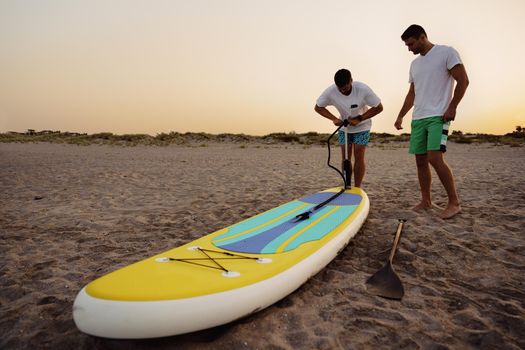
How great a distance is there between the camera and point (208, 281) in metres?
1.90

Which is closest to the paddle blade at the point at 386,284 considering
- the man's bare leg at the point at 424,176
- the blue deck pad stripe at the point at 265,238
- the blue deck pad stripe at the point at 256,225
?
the blue deck pad stripe at the point at 265,238

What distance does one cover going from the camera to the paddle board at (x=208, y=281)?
1645 millimetres

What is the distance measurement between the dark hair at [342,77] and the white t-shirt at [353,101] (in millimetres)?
283

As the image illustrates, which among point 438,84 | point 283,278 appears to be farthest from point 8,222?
point 438,84

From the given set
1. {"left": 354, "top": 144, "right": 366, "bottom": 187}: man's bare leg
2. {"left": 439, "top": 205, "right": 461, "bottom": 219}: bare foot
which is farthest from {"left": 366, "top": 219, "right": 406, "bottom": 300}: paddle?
{"left": 354, "top": 144, "right": 366, "bottom": 187}: man's bare leg

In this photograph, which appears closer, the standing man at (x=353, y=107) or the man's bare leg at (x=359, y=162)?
the standing man at (x=353, y=107)

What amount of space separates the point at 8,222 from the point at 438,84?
532 centimetres

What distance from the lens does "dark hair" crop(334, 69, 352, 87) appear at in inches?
162

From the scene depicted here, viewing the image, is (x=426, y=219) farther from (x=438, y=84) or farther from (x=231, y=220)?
(x=231, y=220)

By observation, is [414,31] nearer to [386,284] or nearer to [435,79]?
[435,79]

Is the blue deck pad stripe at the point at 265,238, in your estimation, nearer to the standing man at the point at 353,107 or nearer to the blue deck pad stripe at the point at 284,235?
the blue deck pad stripe at the point at 284,235

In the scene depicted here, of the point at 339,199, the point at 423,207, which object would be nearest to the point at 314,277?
the point at 339,199

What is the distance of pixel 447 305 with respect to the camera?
2.22m

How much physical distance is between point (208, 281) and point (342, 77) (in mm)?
3132
